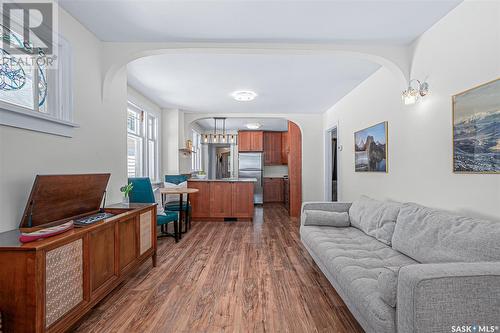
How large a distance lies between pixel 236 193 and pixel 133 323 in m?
3.76

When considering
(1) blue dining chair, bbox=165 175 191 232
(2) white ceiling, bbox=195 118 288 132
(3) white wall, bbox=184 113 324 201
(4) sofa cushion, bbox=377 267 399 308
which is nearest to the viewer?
(4) sofa cushion, bbox=377 267 399 308

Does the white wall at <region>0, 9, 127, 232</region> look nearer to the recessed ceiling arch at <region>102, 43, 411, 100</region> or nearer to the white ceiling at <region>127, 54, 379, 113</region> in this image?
the recessed ceiling arch at <region>102, 43, 411, 100</region>

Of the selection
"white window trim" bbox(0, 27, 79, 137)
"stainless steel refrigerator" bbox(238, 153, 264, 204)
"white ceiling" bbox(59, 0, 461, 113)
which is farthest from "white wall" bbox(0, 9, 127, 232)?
"stainless steel refrigerator" bbox(238, 153, 264, 204)

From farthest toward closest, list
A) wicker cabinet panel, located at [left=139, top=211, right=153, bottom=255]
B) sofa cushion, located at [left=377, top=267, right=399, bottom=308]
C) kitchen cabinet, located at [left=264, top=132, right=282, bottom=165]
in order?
kitchen cabinet, located at [left=264, top=132, right=282, bottom=165] < wicker cabinet panel, located at [left=139, top=211, right=153, bottom=255] < sofa cushion, located at [left=377, top=267, right=399, bottom=308]

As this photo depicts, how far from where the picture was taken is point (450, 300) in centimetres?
120

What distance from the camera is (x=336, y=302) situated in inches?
84.9

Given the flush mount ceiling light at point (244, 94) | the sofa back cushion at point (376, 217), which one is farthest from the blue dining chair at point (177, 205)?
the sofa back cushion at point (376, 217)

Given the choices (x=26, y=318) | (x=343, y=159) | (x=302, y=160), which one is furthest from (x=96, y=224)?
(x=302, y=160)

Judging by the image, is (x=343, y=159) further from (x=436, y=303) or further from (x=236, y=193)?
(x=436, y=303)

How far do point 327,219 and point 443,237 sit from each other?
58.0 inches

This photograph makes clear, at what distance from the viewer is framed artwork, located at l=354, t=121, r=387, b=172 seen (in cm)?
313

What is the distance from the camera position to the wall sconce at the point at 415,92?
237cm

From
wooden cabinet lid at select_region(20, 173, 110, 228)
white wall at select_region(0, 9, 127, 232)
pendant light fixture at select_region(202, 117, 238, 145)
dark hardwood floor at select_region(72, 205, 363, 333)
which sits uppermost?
pendant light fixture at select_region(202, 117, 238, 145)

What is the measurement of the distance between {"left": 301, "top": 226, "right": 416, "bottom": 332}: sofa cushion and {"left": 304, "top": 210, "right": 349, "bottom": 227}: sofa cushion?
9 centimetres
